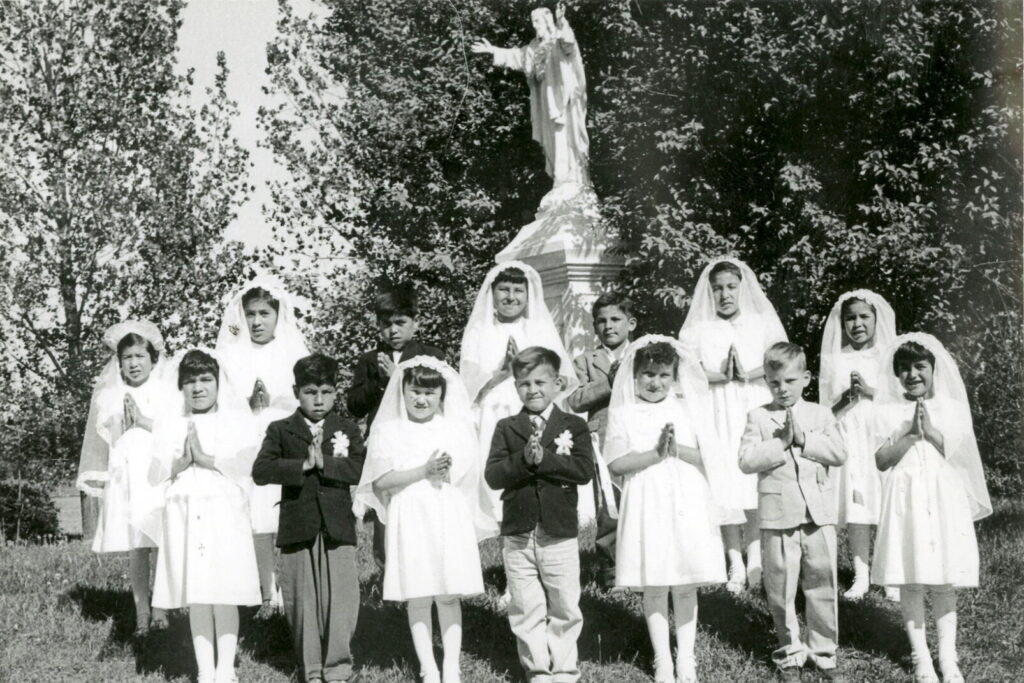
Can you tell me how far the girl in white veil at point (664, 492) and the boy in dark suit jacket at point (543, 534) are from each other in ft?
0.92

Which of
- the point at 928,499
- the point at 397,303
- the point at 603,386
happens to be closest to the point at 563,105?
the point at 397,303

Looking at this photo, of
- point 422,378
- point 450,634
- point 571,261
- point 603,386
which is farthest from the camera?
point 571,261

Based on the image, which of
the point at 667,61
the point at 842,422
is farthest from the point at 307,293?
the point at 842,422

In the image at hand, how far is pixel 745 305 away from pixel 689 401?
1.58 m

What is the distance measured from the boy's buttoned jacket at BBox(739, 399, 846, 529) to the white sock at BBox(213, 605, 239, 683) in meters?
2.94

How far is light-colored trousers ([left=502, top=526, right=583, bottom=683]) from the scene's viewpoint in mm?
5938

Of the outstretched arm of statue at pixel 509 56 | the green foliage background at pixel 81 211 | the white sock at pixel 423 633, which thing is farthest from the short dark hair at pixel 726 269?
the green foliage background at pixel 81 211

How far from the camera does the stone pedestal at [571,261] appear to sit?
31.7 ft

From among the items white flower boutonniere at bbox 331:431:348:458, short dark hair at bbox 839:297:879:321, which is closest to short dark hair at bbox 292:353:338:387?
white flower boutonniere at bbox 331:431:348:458

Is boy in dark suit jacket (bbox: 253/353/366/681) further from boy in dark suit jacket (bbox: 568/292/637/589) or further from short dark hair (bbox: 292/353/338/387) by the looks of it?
boy in dark suit jacket (bbox: 568/292/637/589)

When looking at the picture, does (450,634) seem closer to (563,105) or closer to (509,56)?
(563,105)

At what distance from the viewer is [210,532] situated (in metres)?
6.05

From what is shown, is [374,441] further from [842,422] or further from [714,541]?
[842,422]

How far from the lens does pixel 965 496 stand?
614cm
